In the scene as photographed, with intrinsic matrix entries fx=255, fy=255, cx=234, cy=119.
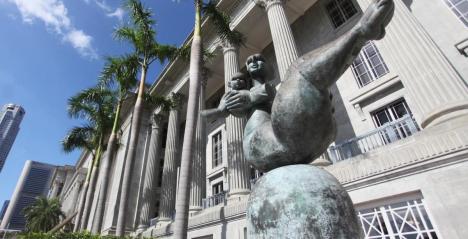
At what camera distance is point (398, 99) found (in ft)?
38.0

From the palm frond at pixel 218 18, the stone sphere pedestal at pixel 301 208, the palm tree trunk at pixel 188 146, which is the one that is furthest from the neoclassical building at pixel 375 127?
the palm frond at pixel 218 18

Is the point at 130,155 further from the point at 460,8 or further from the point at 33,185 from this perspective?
the point at 33,185

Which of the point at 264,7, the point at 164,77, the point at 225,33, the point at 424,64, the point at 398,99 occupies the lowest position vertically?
the point at 424,64

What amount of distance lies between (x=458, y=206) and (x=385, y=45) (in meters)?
5.74

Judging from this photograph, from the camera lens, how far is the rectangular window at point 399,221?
5.93 metres

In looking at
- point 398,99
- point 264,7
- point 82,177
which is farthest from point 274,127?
point 82,177

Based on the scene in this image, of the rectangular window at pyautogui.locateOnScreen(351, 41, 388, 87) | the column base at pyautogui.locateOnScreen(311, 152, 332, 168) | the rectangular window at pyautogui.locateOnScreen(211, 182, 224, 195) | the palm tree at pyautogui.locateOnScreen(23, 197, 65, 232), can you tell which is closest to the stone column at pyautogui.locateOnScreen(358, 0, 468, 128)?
the column base at pyautogui.locateOnScreen(311, 152, 332, 168)

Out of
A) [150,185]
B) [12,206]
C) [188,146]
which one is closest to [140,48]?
[188,146]

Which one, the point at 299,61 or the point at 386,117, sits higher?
the point at 386,117

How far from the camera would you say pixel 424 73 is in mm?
7645

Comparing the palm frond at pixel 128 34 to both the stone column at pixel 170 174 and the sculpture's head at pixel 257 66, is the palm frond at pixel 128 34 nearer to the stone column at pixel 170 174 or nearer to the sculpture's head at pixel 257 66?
the stone column at pixel 170 174

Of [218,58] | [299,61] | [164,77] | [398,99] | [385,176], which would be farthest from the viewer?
[164,77]

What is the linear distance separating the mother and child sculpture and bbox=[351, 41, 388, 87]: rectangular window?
12985mm

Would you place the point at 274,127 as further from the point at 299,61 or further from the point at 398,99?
the point at 398,99
